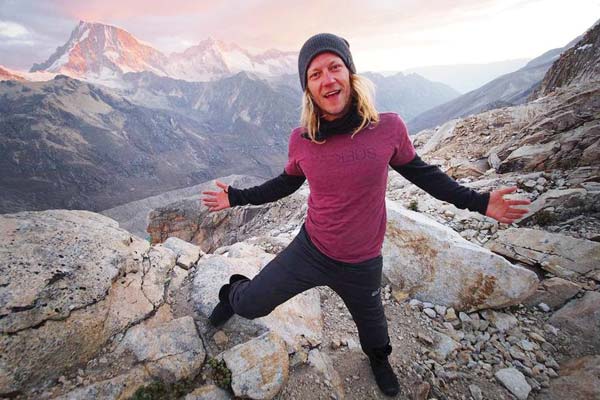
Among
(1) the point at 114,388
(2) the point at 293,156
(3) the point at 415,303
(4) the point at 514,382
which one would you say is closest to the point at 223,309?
(1) the point at 114,388

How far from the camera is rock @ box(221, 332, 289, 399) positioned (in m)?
3.28

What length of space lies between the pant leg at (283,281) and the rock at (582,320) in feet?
12.0

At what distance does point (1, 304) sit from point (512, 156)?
12011 mm

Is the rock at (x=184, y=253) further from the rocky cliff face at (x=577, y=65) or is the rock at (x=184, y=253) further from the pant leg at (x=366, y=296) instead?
the rocky cliff face at (x=577, y=65)

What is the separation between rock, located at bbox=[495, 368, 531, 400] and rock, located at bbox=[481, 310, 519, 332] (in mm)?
691

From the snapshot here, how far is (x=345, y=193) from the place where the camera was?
2.91m

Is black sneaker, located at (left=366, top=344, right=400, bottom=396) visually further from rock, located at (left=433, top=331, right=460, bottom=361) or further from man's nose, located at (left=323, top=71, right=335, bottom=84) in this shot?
man's nose, located at (left=323, top=71, right=335, bottom=84)

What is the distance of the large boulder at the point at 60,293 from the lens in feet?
10.2

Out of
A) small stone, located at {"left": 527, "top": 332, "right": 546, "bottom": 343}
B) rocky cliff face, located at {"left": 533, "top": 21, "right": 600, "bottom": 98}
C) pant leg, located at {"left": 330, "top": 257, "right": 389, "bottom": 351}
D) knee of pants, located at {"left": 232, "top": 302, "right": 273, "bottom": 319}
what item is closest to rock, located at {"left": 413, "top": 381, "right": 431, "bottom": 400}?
pant leg, located at {"left": 330, "top": 257, "right": 389, "bottom": 351}

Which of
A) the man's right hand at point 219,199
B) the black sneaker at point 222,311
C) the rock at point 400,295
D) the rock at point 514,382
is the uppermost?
the man's right hand at point 219,199

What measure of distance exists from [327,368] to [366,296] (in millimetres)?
1324

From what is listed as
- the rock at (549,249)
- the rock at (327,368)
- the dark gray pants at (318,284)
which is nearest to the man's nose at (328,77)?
the dark gray pants at (318,284)

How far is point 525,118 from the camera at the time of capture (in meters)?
13.9

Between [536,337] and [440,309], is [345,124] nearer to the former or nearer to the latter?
[440,309]
